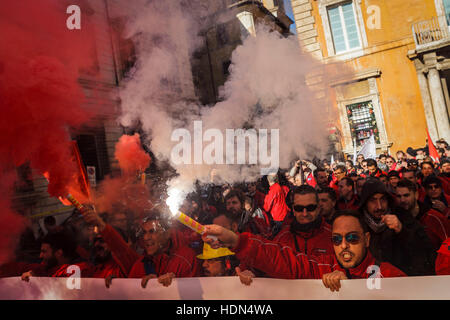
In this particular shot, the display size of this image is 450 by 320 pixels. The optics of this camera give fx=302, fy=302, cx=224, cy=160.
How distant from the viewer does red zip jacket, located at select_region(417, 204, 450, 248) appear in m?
2.45

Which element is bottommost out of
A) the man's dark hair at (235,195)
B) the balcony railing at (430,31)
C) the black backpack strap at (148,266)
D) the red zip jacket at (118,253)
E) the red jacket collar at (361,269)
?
the red jacket collar at (361,269)

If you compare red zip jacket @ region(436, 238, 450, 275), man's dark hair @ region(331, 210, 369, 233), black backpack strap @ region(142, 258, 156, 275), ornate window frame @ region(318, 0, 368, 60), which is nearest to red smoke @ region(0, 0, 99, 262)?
black backpack strap @ region(142, 258, 156, 275)

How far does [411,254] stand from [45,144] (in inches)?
156

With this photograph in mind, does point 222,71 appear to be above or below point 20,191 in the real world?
above

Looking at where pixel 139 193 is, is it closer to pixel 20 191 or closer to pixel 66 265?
pixel 66 265

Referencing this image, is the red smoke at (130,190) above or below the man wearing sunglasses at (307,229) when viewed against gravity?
above

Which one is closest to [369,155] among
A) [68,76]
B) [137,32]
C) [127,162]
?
[127,162]

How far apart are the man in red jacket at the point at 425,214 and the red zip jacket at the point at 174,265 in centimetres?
197

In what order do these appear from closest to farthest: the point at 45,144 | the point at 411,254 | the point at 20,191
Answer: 1. the point at 411,254
2. the point at 45,144
3. the point at 20,191

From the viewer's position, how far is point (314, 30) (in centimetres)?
873

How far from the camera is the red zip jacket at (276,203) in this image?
180 inches

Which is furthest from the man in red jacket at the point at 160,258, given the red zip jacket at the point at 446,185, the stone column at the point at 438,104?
the stone column at the point at 438,104

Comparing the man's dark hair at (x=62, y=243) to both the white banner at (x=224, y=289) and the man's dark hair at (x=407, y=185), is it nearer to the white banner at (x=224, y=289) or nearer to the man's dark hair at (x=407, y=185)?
the white banner at (x=224, y=289)

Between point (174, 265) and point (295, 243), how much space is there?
1.13 meters
